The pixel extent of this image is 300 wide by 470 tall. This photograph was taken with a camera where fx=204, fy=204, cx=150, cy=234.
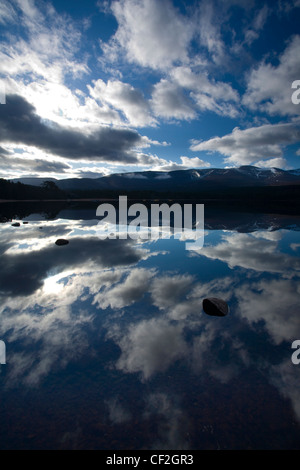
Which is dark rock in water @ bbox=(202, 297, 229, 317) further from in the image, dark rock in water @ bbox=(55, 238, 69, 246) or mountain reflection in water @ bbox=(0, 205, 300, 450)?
dark rock in water @ bbox=(55, 238, 69, 246)

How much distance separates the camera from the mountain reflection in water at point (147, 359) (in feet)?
13.8

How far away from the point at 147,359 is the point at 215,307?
3.65 m

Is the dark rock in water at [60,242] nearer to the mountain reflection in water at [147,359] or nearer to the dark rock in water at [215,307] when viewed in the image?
the mountain reflection in water at [147,359]

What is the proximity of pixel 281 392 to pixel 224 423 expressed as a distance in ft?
5.99

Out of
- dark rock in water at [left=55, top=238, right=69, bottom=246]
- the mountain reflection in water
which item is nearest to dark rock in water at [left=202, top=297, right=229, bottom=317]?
the mountain reflection in water

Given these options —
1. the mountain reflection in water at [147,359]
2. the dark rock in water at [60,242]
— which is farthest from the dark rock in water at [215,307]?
the dark rock in water at [60,242]

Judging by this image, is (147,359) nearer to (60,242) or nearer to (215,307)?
(215,307)

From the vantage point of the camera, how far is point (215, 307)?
8.33 meters

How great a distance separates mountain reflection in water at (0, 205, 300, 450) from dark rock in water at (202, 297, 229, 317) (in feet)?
0.85

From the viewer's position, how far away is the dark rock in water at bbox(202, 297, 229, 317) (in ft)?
27.1

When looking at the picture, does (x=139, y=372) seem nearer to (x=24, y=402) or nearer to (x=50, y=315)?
(x=24, y=402)

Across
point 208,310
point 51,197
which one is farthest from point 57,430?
point 51,197

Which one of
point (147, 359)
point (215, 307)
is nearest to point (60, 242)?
point (215, 307)

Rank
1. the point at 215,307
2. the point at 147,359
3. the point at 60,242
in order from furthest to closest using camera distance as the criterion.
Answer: the point at 60,242 → the point at 215,307 → the point at 147,359
